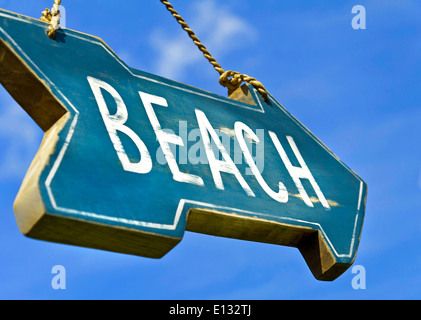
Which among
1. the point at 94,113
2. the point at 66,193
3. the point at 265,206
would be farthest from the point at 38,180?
the point at 265,206

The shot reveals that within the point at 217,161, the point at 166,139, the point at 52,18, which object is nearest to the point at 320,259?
the point at 217,161

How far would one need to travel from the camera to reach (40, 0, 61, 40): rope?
3033 millimetres

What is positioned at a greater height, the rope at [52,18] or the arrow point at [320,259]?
the rope at [52,18]

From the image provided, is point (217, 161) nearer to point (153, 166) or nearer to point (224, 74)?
point (153, 166)

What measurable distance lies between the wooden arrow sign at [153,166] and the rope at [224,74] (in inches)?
6.5

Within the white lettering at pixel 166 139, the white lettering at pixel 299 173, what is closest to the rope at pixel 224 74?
the white lettering at pixel 299 173

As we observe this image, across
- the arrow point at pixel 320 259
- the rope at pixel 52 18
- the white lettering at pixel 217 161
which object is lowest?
the arrow point at pixel 320 259

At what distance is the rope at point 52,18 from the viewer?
303 centimetres

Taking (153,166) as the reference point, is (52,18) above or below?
above

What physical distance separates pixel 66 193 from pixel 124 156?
1.15 feet

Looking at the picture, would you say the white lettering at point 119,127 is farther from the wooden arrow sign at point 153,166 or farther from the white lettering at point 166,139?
the white lettering at point 166,139

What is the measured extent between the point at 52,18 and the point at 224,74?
105 centimetres

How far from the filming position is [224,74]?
376cm

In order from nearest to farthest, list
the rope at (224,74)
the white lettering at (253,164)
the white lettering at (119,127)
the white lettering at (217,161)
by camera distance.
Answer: the white lettering at (119,127), the white lettering at (217,161), the white lettering at (253,164), the rope at (224,74)
